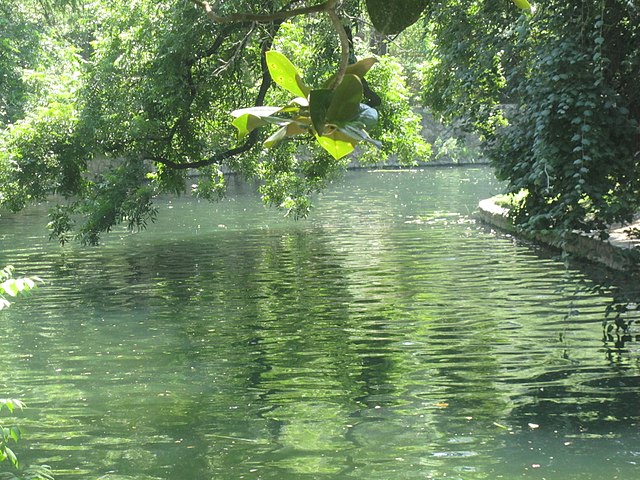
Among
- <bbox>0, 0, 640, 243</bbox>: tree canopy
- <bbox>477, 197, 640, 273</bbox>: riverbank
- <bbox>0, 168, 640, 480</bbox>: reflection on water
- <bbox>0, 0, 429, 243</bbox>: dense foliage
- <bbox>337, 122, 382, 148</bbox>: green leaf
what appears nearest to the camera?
<bbox>337, 122, 382, 148</bbox>: green leaf

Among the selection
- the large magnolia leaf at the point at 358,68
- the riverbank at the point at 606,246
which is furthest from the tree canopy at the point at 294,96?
the riverbank at the point at 606,246

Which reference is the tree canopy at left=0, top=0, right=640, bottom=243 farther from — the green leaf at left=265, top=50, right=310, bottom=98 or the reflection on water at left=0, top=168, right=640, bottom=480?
the reflection on water at left=0, top=168, right=640, bottom=480

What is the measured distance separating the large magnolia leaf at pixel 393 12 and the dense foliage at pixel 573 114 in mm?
7912

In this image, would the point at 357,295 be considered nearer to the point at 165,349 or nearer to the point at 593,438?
the point at 165,349

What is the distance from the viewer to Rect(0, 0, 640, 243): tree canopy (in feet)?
32.5

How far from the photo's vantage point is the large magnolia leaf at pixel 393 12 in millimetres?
1517

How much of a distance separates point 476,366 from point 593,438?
2.51m

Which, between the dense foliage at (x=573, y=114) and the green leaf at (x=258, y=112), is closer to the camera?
the green leaf at (x=258, y=112)

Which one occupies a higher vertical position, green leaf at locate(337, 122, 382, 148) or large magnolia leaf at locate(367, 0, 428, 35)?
large magnolia leaf at locate(367, 0, 428, 35)

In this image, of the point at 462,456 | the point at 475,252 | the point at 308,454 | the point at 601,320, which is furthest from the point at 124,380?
the point at 475,252

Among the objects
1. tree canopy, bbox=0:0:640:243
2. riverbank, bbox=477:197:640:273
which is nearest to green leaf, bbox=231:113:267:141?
tree canopy, bbox=0:0:640:243

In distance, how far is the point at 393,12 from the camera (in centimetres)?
153

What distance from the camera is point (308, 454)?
275 inches

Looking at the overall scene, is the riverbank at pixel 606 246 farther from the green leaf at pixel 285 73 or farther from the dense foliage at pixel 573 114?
the green leaf at pixel 285 73
